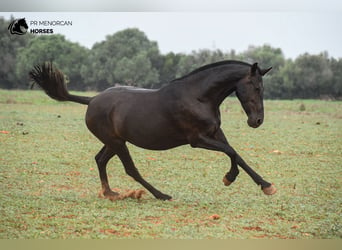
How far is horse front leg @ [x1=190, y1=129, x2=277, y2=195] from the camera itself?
5.53 meters

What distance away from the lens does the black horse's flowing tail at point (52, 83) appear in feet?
21.3

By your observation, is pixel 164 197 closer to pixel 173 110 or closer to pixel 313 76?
pixel 173 110

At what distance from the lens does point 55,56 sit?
29.0ft

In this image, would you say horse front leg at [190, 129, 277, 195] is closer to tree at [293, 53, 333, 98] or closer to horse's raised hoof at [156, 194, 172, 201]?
horse's raised hoof at [156, 194, 172, 201]

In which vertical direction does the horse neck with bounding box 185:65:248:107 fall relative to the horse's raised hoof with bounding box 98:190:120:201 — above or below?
above

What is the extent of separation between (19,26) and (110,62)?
7.08ft

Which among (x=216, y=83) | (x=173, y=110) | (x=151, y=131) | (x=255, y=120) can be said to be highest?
(x=216, y=83)

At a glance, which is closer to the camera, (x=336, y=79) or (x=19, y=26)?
(x=19, y=26)

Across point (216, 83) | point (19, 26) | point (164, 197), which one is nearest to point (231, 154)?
point (216, 83)

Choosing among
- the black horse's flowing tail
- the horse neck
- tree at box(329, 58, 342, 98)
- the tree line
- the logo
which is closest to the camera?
the horse neck

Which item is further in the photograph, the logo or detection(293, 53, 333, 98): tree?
detection(293, 53, 333, 98): tree

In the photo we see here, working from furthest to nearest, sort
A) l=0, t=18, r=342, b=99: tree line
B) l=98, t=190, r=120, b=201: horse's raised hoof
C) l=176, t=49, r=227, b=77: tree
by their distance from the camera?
l=176, t=49, r=227, b=77: tree
l=0, t=18, r=342, b=99: tree line
l=98, t=190, r=120, b=201: horse's raised hoof

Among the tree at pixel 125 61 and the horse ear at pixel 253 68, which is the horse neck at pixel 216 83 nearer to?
the horse ear at pixel 253 68

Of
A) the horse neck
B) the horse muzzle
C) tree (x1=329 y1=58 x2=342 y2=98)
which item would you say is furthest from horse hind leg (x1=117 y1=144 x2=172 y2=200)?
tree (x1=329 y1=58 x2=342 y2=98)
